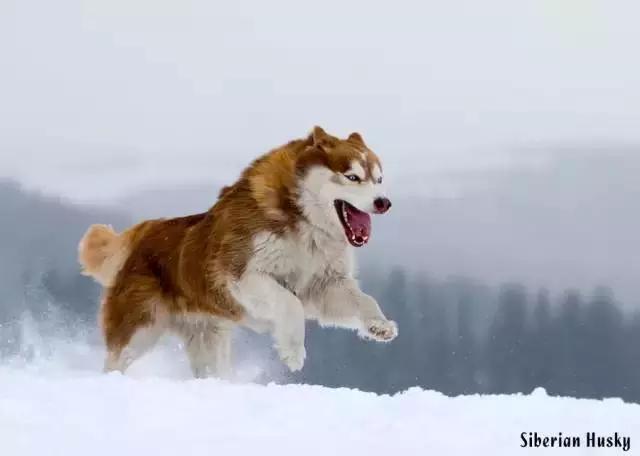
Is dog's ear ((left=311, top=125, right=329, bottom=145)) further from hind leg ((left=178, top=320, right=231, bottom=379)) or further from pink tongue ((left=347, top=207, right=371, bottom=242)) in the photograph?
hind leg ((left=178, top=320, right=231, bottom=379))

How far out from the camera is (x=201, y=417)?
5.39 meters

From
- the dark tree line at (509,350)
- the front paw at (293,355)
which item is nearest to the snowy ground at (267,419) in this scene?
the front paw at (293,355)

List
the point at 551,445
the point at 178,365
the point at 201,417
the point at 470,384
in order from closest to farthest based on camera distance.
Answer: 1. the point at 551,445
2. the point at 201,417
3. the point at 178,365
4. the point at 470,384

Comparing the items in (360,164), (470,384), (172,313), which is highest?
(360,164)

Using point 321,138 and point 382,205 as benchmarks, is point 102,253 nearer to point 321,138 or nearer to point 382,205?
point 321,138

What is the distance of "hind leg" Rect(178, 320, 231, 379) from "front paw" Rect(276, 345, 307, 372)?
133cm

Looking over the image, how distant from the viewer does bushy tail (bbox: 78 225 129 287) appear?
848 cm

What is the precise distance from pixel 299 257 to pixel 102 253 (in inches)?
85.8

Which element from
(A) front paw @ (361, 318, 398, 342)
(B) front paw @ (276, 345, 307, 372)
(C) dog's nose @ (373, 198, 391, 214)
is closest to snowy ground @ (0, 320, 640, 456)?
(B) front paw @ (276, 345, 307, 372)

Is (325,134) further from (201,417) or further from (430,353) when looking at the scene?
(430,353)

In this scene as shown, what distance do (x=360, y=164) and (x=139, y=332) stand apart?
2.61 m

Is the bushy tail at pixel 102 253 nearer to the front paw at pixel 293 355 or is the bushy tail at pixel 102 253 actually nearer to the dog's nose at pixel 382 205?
the front paw at pixel 293 355

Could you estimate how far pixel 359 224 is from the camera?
748 centimetres

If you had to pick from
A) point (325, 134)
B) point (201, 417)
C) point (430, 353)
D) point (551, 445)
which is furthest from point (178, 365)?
point (430, 353)
